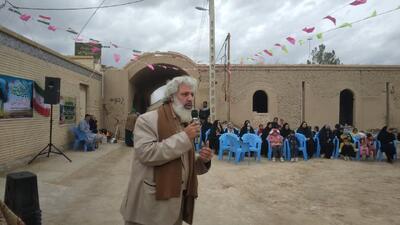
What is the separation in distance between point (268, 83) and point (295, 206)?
15.2 m

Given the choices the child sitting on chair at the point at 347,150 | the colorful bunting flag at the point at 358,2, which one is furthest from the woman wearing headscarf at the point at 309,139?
the colorful bunting flag at the point at 358,2

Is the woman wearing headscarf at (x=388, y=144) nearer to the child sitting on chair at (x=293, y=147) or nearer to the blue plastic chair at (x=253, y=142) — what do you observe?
the child sitting on chair at (x=293, y=147)

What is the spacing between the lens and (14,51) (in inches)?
388

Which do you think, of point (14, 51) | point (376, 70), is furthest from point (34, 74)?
point (376, 70)

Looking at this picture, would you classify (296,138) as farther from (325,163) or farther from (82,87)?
(82,87)

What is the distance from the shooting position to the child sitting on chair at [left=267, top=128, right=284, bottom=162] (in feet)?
42.4

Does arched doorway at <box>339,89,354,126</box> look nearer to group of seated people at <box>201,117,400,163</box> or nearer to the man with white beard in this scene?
group of seated people at <box>201,117,400,163</box>

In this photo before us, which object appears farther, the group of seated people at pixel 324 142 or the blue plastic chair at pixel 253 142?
the group of seated people at pixel 324 142

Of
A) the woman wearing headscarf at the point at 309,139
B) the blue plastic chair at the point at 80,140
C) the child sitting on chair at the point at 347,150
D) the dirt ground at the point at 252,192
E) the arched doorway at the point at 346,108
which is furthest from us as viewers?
the arched doorway at the point at 346,108

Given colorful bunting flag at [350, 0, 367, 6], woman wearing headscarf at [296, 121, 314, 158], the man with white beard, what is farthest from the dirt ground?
colorful bunting flag at [350, 0, 367, 6]

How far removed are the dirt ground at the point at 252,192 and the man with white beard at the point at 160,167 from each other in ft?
10.1

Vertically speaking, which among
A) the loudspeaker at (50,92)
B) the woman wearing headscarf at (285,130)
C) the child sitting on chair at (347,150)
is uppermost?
the loudspeaker at (50,92)

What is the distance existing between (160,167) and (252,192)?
220 inches

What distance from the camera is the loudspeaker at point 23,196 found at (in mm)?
4371
